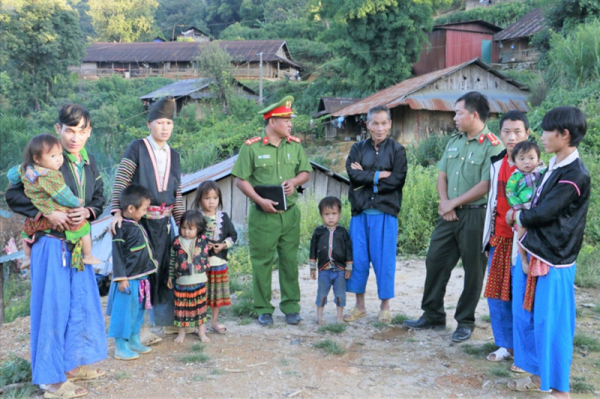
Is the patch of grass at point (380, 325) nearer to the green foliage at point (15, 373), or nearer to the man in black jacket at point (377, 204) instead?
the man in black jacket at point (377, 204)

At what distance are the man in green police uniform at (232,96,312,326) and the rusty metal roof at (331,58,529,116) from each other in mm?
17570

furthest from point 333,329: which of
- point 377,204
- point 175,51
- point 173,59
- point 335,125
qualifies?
point 175,51

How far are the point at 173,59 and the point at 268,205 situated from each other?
41.3m

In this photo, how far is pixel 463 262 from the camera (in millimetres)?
4570

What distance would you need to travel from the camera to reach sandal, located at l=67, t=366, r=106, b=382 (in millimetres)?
3755

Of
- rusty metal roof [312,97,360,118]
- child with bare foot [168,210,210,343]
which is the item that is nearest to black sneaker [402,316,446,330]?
child with bare foot [168,210,210,343]

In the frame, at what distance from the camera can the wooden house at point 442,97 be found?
23.0 m

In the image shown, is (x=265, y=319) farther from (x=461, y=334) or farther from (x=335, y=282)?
(x=461, y=334)

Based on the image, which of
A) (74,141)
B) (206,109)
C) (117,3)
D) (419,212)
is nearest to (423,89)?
(206,109)

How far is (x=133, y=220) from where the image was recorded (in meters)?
4.12

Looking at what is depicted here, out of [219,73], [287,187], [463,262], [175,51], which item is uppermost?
[175,51]

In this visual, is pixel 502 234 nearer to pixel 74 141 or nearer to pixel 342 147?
pixel 74 141

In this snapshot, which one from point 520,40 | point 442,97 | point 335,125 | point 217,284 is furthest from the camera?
point 520,40

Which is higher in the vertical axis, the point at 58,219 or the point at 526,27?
the point at 526,27
